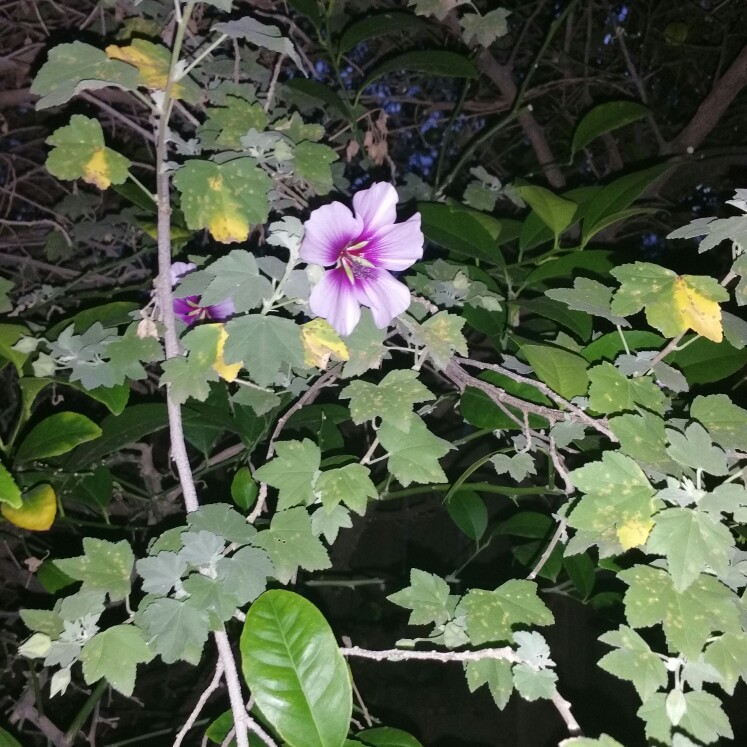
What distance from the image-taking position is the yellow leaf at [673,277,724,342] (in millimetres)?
616

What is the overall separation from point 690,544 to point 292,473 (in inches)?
14.9

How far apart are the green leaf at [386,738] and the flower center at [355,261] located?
48 cm

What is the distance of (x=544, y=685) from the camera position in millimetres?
533

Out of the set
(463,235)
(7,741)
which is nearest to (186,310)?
(463,235)

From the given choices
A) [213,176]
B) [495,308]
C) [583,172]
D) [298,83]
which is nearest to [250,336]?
[213,176]

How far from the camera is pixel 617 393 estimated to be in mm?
673

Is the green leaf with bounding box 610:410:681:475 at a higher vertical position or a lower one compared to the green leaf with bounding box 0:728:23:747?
higher

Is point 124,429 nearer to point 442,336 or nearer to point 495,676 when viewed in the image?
point 442,336

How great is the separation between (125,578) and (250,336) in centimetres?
28

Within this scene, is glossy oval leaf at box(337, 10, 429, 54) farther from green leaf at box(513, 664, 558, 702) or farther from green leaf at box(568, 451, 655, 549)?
green leaf at box(513, 664, 558, 702)

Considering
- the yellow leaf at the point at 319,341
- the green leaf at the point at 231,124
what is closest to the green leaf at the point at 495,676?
the yellow leaf at the point at 319,341

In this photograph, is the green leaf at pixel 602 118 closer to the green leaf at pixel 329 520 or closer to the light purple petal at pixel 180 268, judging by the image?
the light purple petal at pixel 180 268

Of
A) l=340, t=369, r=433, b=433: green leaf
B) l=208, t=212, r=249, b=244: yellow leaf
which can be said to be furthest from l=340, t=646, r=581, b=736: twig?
l=208, t=212, r=249, b=244: yellow leaf

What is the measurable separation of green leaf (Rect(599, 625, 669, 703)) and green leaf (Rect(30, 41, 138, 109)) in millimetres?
727
